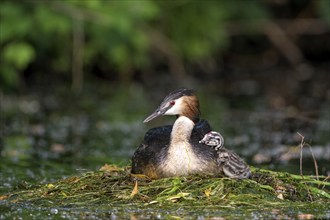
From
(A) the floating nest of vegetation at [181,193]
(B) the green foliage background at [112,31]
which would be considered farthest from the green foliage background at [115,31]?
(A) the floating nest of vegetation at [181,193]

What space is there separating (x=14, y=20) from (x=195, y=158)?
32.9 feet

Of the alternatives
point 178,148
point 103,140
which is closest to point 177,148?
point 178,148

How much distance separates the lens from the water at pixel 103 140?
320 inches

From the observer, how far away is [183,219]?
303 inches

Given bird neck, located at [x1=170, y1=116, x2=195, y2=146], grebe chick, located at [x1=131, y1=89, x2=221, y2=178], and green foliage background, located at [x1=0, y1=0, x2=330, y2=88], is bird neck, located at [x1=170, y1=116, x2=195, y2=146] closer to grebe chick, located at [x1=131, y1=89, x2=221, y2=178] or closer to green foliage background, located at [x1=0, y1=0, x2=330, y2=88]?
grebe chick, located at [x1=131, y1=89, x2=221, y2=178]

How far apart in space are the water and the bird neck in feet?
3.18

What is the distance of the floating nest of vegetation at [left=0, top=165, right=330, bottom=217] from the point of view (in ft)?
27.2

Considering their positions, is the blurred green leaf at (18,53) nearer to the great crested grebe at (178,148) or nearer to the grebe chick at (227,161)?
the great crested grebe at (178,148)

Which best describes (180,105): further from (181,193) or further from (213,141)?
(181,193)

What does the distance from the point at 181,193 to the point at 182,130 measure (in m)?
0.88

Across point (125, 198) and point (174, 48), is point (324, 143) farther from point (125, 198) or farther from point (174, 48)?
point (174, 48)

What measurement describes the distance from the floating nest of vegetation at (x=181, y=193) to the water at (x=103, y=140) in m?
0.15

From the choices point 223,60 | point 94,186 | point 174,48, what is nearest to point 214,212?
point 94,186

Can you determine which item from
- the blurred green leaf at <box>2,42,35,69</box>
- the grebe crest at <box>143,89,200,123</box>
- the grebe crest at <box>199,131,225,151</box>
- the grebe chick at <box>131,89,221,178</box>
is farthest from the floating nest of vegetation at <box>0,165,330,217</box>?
the blurred green leaf at <box>2,42,35,69</box>
